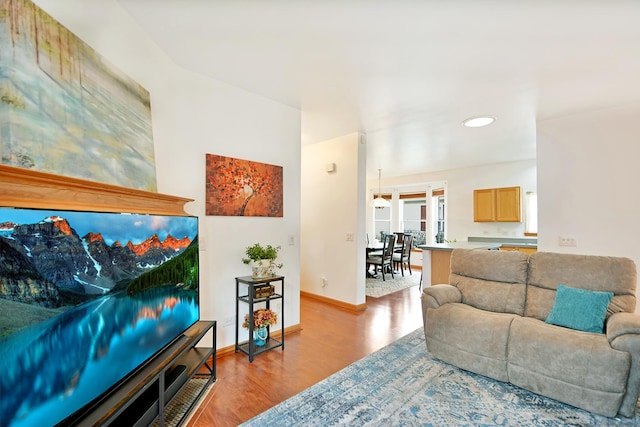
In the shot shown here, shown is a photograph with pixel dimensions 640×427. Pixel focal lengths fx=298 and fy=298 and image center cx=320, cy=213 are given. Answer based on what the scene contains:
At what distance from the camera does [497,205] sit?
616cm

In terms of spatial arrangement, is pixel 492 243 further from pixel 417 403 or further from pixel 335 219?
pixel 417 403

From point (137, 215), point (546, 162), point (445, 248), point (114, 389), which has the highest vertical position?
point (546, 162)

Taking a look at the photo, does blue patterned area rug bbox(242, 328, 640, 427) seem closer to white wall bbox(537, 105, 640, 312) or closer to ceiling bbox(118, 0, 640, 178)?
white wall bbox(537, 105, 640, 312)

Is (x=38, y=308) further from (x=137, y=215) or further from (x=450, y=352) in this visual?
(x=450, y=352)

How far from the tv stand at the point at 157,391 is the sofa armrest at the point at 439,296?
1849 millimetres

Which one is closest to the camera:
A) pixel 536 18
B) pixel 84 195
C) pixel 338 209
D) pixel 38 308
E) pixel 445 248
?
pixel 38 308

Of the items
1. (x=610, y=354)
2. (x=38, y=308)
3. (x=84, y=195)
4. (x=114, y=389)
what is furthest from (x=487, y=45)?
(x=114, y=389)

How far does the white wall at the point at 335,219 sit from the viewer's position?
4270mm

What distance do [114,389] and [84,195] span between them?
0.84 metres

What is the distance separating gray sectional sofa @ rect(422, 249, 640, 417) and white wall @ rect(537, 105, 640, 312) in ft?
3.94

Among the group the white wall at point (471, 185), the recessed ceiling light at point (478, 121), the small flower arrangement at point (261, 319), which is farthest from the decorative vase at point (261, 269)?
the white wall at point (471, 185)

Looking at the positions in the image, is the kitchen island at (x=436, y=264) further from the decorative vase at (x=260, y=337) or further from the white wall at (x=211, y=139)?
the decorative vase at (x=260, y=337)

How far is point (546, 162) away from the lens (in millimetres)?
3635

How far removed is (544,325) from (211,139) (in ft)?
10.3
